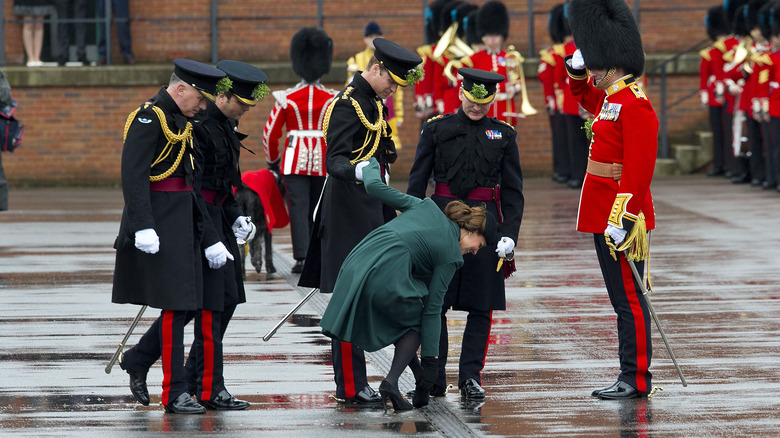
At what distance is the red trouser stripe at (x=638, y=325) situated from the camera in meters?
5.79

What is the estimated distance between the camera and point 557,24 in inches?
626

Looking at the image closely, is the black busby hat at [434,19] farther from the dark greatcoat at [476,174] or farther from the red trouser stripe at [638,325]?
the red trouser stripe at [638,325]

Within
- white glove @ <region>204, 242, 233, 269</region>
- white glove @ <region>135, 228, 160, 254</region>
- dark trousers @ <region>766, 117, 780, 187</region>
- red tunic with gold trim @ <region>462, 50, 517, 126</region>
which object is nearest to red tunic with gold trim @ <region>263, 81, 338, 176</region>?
white glove @ <region>204, 242, 233, 269</region>

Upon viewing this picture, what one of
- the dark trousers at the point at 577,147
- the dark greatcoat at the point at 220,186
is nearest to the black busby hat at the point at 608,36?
the dark greatcoat at the point at 220,186

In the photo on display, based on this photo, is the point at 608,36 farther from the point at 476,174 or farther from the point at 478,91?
the point at 476,174

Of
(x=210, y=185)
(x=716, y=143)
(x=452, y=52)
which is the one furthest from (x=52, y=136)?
(x=210, y=185)

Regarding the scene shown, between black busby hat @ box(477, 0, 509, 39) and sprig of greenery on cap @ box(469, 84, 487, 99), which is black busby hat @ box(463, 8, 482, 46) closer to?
black busby hat @ box(477, 0, 509, 39)

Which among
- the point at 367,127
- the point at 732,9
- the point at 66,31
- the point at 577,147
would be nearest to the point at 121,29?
the point at 66,31

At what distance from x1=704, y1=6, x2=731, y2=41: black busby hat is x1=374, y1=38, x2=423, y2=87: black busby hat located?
36.5 feet

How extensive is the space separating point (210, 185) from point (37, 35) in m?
11.7

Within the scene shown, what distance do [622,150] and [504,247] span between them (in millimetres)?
649

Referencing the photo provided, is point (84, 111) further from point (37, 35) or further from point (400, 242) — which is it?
point (400, 242)

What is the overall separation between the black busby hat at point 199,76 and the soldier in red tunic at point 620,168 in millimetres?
1602

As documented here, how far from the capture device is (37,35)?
657 inches
